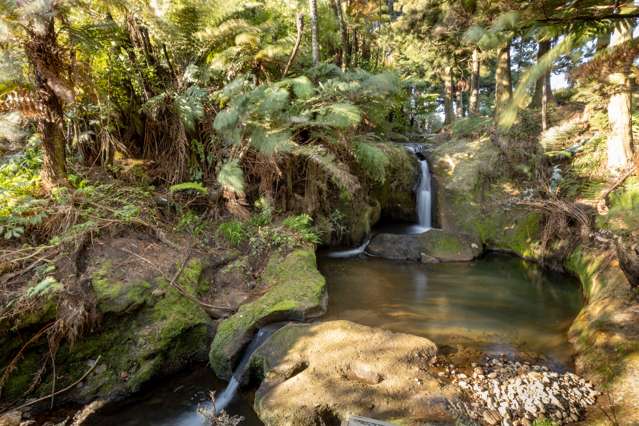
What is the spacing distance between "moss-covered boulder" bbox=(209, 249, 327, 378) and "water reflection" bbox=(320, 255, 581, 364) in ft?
1.49

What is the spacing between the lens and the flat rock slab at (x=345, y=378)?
8.60 ft

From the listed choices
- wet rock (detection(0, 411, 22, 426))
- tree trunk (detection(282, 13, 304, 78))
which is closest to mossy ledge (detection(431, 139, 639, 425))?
wet rock (detection(0, 411, 22, 426))

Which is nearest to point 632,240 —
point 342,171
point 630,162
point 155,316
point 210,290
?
point 630,162

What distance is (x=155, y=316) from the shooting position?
13.1 ft

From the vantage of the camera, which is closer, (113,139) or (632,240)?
(632,240)

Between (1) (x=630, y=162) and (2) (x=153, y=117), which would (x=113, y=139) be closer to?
(2) (x=153, y=117)

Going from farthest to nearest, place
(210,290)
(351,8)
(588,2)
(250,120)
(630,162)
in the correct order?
(351,8) < (630,162) < (250,120) < (210,290) < (588,2)

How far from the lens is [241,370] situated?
12.0 ft

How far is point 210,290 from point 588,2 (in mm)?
4671

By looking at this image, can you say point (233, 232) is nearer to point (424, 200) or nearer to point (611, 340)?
point (611, 340)

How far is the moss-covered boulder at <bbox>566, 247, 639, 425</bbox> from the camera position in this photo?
2761mm

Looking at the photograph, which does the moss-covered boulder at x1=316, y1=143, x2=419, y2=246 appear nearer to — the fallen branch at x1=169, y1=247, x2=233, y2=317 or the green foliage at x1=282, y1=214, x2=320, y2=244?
the green foliage at x1=282, y1=214, x2=320, y2=244

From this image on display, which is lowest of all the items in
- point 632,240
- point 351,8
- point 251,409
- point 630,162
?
point 251,409

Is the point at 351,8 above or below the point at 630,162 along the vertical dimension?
above
